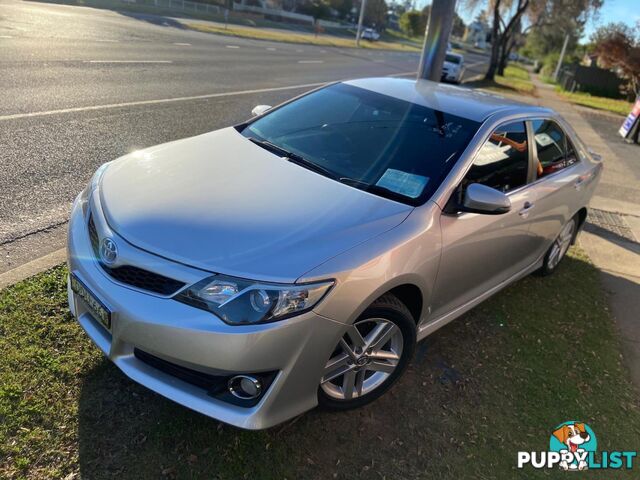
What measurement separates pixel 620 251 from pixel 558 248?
5.79 ft

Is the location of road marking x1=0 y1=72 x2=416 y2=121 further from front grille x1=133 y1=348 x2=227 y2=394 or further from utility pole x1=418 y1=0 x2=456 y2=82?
front grille x1=133 y1=348 x2=227 y2=394

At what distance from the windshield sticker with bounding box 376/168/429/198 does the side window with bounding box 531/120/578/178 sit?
4.56 ft

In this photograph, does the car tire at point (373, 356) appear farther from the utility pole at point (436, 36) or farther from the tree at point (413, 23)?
the tree at point (413, 23)

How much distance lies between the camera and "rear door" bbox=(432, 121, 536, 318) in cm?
305

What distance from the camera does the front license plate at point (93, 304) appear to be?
2353 millimetres

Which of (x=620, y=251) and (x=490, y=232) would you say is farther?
(x=620, y=251)

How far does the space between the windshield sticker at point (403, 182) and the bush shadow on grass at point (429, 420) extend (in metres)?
1.16

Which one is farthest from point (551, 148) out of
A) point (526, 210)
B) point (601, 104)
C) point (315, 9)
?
point (315, 9)

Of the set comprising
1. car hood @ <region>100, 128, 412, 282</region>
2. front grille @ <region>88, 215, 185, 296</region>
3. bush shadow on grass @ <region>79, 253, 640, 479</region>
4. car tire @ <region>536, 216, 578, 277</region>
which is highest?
car hood @ <region>100, 128, 412, 282</region>

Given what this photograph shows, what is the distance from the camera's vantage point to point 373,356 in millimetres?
2727

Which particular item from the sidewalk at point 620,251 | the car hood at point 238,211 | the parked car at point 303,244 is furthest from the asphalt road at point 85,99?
the sidewalk at point 620,251

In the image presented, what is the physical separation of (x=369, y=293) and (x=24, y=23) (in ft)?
61.0

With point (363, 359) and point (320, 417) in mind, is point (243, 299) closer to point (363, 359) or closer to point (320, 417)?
point (363, 359)

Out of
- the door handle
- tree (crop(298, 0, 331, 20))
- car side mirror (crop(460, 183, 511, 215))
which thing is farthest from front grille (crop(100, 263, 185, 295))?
tree (crop(298, 0, 331, 20))
